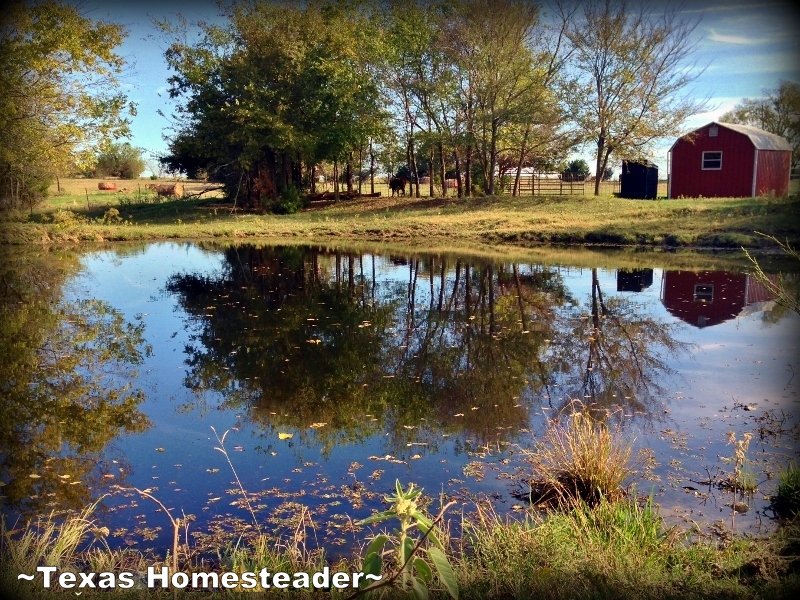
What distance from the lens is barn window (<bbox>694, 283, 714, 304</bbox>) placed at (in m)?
15.6

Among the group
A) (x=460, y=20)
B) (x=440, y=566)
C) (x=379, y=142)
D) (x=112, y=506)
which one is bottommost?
(x=112, y=506)

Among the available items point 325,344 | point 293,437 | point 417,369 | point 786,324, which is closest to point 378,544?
point 293,437

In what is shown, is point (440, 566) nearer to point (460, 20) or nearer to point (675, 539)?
point (675, 539)

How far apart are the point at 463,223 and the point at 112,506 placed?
25.8 meters

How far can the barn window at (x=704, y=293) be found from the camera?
15.6 m

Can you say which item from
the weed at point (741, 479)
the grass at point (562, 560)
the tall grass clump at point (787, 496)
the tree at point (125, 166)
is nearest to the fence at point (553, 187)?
the tree at point (125, 166)

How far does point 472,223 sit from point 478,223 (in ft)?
Answer: 0.87

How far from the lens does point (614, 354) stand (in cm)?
1092

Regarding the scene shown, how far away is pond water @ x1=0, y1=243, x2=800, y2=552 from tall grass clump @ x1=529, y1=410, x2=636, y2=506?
253 millimetres

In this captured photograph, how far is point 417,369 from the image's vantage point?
10.3 m

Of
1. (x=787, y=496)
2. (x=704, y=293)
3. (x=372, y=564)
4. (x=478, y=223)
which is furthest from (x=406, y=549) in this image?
(x=478, y=223)

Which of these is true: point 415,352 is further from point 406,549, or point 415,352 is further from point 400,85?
point 400,85

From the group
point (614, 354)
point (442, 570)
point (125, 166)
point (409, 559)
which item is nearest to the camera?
point (442, 570)

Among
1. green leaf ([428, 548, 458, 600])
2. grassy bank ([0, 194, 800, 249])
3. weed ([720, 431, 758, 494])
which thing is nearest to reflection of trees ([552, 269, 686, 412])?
weed ([720, 431, 758, 494])
